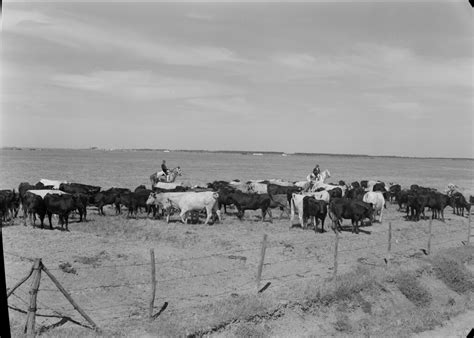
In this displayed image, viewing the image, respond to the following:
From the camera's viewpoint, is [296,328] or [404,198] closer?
[296,328]

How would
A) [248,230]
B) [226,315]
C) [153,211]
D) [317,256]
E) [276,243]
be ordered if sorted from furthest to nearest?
[153,211] → [248,230] → [276,243] → [317,256] → [226,315]

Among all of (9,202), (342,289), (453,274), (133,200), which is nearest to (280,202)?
(133,200)

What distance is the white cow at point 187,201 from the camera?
62.6ft

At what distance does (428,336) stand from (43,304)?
819 cm

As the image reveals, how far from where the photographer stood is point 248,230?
696 inches

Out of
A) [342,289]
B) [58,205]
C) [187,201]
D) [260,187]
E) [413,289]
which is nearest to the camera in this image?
[342,289]

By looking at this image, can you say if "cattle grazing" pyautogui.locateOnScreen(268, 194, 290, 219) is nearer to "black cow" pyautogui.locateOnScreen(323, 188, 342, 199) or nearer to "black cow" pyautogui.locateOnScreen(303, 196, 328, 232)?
"black cow" pyautogui.locateOnScreen(323, 188, 342, 199)

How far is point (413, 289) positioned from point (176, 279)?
6.39m

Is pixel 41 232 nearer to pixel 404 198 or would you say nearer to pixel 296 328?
pixel 296 328

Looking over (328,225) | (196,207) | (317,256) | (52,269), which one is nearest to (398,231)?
(328,225)

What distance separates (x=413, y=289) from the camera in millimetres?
11516

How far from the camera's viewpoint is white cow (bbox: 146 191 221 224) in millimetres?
19078

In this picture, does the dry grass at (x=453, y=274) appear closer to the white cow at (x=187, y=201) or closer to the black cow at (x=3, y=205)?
the white cow at (x=187, y=201)

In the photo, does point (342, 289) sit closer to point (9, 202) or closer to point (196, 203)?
point (196, 203)
